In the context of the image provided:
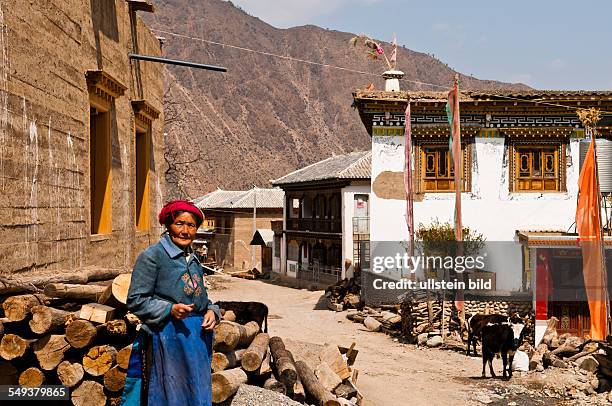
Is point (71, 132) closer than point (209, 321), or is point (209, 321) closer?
point (209, 321)

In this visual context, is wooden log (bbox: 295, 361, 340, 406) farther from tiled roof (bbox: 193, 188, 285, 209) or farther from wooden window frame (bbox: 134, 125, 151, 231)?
tiled roof (bbox: 193, 188, 285, 209)

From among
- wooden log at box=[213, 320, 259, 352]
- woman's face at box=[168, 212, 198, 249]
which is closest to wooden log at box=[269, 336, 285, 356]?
wooden log at box=[213, 320, 259, 352]

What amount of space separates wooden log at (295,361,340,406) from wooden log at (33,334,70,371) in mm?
3971

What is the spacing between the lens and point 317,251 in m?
36.9

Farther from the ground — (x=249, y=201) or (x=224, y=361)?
(x=249, y=201)

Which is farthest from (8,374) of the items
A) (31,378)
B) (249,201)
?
(249,201)

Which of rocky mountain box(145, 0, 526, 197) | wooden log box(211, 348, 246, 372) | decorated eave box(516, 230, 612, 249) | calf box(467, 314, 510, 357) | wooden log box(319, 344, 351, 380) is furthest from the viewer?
rocky mountain box(145, 0, 526, 197)

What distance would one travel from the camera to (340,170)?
34688 millimetres

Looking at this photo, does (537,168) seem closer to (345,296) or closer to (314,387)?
(345,296)

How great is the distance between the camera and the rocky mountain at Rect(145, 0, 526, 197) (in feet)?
315

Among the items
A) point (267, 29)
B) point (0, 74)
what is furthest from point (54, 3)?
point (267, 29)

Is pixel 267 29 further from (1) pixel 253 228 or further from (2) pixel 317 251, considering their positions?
(2) pixel 317 251

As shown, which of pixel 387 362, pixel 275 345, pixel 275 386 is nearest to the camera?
pixel 275 386

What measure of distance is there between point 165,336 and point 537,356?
13062 mm
